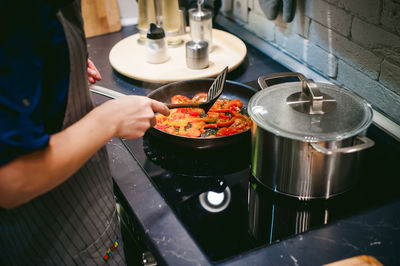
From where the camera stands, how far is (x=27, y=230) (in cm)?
76

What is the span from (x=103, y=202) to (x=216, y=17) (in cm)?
151

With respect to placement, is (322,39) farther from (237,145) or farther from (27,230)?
(27,230)

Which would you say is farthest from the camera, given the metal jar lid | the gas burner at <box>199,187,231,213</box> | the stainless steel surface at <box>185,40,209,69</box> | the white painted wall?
the white painted wall

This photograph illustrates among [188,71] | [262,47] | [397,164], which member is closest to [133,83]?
[188,71]

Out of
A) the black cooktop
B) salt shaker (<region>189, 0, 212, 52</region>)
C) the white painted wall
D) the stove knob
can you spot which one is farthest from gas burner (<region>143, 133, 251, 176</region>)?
the white painted wall

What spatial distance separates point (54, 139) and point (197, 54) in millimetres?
996

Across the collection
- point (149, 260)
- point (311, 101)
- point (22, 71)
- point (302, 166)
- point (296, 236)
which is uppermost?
point (22, 71)

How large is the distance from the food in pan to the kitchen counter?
0.18m

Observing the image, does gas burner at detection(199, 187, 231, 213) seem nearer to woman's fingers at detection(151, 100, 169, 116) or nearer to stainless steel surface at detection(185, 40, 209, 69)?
woman's fingers at detection(151, 100, 169, 116)

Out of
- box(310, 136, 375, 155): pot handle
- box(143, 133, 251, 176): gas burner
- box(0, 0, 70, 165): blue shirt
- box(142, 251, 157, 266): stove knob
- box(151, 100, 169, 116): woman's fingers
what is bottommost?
box(142, 251, 157, 266): stove knob

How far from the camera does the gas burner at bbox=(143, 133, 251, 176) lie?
1.08 meters

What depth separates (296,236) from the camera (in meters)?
0.83

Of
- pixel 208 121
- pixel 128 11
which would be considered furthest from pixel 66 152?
pixel 128 11

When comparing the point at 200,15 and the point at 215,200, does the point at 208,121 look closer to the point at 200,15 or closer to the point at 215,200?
the point at 215,200
